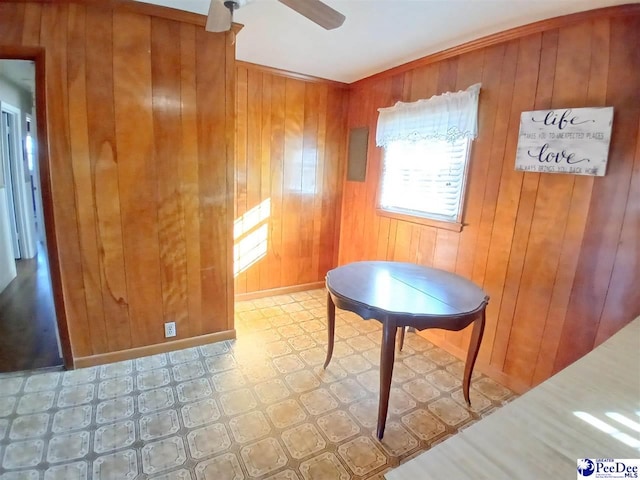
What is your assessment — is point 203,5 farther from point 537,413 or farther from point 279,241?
point 537,413

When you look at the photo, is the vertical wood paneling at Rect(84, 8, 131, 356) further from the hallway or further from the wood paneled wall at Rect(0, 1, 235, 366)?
the hallway

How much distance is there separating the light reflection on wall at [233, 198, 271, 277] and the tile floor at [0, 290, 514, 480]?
1.00 metres

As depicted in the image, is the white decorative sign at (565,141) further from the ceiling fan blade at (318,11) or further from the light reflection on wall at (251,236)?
the light reflection on wall at (251,236)

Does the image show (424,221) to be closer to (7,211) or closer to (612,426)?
(612,426)

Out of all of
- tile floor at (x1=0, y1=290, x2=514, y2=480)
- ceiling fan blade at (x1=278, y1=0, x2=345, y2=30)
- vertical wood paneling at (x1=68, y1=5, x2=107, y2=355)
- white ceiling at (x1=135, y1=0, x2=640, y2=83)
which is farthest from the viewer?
vertical wood paneling at (x1=68, y1=5, x2=107, y2=355)

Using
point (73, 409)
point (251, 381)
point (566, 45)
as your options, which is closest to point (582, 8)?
point (566, 45)

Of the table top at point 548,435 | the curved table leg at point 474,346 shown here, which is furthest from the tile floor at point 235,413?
the table top at point 548,435

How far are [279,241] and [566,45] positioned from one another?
277cm

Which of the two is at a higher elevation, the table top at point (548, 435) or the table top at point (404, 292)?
the table top at point (548, 435)

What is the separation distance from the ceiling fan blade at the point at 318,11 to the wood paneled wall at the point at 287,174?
186 cm

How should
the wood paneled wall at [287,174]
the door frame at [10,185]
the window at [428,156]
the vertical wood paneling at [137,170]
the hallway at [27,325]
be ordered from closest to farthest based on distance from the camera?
the vertical wood paneling at [137,170] → the hallway at [27,325] → the window at [428,156] → the wood paneled wall at [287,174] → the door frame at [10,185]

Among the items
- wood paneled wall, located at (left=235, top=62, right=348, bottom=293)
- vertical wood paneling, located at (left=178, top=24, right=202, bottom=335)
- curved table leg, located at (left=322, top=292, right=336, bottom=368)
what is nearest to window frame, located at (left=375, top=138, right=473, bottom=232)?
wood paneled wall, located at (left=235, top=62, right=348, bottom=293)

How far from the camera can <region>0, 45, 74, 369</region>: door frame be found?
75.1 inches

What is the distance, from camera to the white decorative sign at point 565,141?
5.79ft
